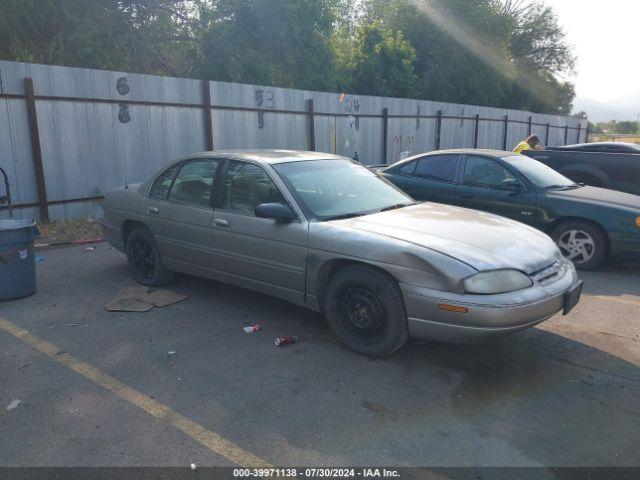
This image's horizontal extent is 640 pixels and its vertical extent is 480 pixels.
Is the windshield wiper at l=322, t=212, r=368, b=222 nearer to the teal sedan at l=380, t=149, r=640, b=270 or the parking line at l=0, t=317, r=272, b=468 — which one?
the parking line at l=0, t=317, r=272, b=468

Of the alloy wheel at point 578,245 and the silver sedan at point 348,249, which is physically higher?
the silver sedan at point 348,249

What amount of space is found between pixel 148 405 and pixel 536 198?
18.4ft

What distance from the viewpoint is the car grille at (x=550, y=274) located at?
3.88 m

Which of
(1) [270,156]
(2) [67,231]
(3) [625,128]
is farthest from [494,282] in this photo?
(3) [625,128]

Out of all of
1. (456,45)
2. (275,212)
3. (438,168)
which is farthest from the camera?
(456,45)

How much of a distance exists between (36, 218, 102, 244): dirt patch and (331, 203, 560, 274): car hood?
555cm

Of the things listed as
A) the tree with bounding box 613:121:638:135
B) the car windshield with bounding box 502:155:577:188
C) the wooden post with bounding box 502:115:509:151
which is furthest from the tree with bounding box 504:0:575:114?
the tree with bounding box 613:121:638:135

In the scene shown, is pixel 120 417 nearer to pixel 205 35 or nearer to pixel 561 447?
pixel 561 447

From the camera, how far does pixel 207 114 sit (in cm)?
1079

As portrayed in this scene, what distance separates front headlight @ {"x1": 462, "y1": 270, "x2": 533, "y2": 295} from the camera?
3582 mm

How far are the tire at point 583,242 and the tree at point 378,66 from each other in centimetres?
1911

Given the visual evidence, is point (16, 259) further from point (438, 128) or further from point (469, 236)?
point (438, 128)

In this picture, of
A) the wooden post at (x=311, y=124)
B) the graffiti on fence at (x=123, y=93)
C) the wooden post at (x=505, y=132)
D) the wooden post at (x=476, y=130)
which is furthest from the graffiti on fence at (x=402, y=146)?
the graffiti on fence at (x=123, y=93)

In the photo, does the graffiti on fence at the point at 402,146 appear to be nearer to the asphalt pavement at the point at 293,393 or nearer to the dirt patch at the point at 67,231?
the dirt patch at the point at 67,231
